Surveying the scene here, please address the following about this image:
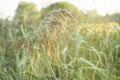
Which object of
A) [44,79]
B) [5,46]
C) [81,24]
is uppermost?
[81,24]

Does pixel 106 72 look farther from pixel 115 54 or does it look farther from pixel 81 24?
pixel 81 24

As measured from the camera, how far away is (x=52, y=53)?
5.09 ft

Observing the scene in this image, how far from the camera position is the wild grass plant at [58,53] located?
4.96 feet

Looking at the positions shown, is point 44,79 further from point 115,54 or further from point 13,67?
point 115,54

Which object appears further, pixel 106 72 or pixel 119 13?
pixel 119 13

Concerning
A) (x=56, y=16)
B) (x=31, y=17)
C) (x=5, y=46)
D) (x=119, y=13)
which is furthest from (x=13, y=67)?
(x=31, y=17)

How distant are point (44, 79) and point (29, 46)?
1.35ft

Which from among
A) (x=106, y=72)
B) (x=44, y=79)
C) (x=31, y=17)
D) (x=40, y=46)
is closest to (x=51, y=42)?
(x=40, y=46)

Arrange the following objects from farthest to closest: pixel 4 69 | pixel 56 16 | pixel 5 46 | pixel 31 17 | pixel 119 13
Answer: pixel 31 17, pixel 119 13, pixel 5 46, pixel 4 69, pixel 56 16

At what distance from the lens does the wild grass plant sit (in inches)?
59.6

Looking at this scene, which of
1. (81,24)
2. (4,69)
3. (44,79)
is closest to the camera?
(44,79)

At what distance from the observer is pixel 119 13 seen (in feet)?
11.2

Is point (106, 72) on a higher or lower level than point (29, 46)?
lower

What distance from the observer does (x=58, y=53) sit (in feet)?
5.32
